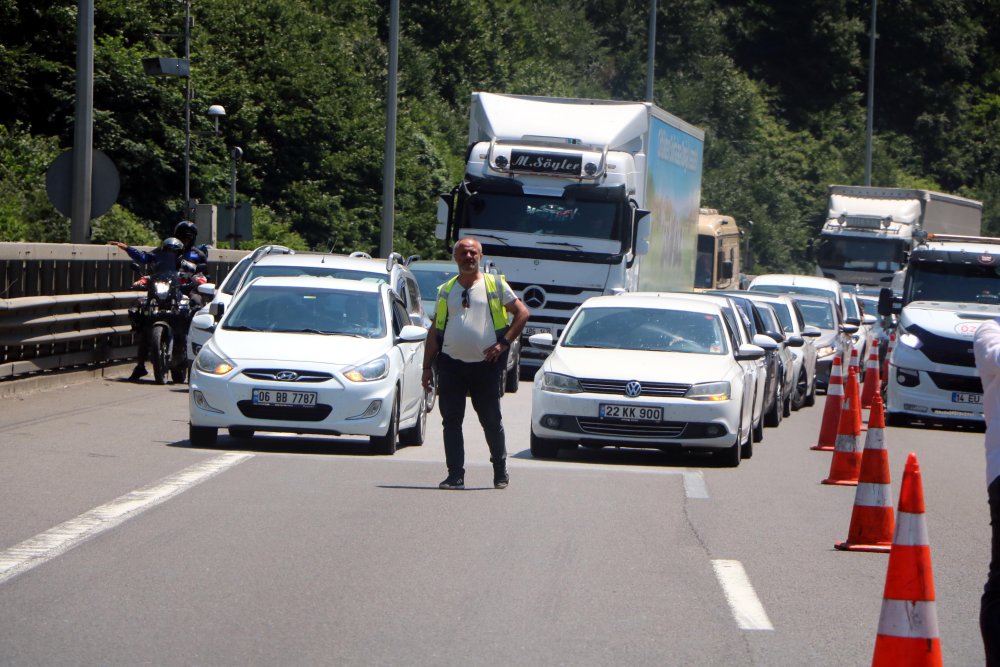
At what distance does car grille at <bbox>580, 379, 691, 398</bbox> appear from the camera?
14.6 meters

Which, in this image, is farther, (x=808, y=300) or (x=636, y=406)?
(x=808, y=300)

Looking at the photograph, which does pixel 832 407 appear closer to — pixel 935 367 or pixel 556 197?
pixel 935 367

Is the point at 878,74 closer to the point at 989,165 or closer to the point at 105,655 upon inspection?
the point at 989,165

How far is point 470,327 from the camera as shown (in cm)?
1245

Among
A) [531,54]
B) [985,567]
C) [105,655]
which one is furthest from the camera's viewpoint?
[531,54]

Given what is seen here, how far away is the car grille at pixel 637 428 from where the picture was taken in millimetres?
14570

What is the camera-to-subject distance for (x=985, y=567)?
31.6 ft

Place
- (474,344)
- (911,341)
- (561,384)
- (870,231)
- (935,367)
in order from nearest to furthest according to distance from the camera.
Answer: (474,344), (561,384), (935,367), (911,341), (870,231)

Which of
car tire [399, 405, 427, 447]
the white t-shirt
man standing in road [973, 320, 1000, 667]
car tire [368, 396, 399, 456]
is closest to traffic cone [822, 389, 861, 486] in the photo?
the white t-shirt

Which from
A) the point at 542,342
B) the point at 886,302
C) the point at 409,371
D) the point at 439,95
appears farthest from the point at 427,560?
the point at 439,95

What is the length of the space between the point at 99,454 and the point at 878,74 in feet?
271

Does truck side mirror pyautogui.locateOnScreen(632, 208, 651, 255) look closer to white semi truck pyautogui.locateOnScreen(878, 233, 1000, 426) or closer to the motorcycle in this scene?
white semi truck pyautogui.locateOnScreen(878, 233, 1000, 426)

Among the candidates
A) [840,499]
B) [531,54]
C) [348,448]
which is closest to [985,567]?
[840,499]

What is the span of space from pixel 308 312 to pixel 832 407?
521 cm
